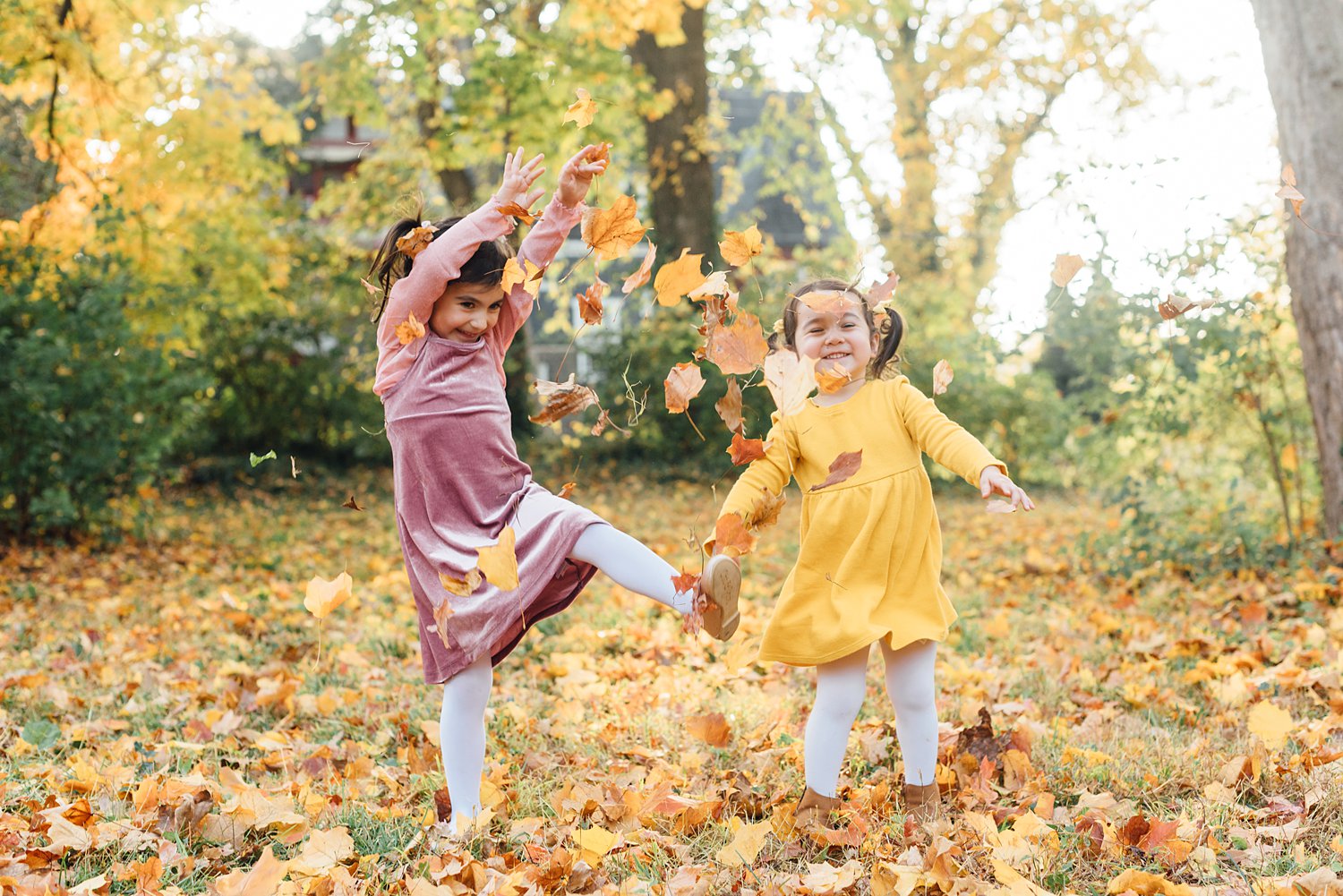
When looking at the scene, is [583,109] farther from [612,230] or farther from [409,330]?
[409,330]

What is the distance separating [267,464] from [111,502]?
16.6 ft

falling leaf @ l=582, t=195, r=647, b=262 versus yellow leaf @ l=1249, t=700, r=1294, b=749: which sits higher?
falling leaf @ l=582, t=195, r=647, b=262

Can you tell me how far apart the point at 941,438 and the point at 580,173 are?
1.02 metres

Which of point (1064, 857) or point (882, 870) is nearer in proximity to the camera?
point (882, 870)

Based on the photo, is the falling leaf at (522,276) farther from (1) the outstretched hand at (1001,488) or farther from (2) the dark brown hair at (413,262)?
(1) the outstretched hand at (1001,488)

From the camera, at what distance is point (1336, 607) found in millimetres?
4809

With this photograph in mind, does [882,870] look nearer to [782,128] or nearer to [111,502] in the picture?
[111,502]

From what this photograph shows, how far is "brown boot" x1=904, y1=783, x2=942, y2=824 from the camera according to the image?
2.60 m

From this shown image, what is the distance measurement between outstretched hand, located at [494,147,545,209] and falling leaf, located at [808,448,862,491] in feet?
2.95

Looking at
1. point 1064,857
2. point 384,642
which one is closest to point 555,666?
point 384,642

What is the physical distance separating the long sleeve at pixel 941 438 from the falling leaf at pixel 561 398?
0.76 metres

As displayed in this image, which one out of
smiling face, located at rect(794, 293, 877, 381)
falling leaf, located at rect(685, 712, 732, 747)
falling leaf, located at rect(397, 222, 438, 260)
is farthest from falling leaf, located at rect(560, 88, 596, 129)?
falling leaf, located at rect(685, 712, 732, 747)

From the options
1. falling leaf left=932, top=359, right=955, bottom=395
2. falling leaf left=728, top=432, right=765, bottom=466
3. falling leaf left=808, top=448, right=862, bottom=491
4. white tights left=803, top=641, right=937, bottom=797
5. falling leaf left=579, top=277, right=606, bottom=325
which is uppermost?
falling leaf left=579, top=277, right=606, bottom=325

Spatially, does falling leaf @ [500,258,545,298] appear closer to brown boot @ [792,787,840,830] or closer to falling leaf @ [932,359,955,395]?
falling leaf @ [932,359,955,395]
